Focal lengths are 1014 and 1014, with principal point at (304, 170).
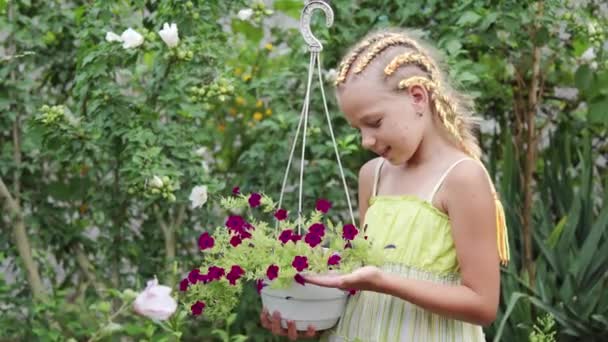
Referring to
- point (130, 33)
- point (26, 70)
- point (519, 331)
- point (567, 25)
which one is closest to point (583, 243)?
point (519, 331)

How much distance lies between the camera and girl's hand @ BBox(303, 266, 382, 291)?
1842 mm

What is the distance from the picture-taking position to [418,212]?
2.01 meters

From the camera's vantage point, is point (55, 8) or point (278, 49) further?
point (278, 49)

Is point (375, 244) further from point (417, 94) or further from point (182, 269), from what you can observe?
point (182, 269)

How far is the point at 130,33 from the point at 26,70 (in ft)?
2.29

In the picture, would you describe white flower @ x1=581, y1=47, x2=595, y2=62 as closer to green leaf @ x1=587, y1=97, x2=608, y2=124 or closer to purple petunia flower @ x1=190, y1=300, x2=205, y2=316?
green leaf @ x1=587, y1=97, x2=608, y2=124

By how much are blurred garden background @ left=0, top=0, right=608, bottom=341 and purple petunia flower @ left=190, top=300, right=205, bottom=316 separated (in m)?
0.88

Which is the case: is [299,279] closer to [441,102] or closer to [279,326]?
[279,326]

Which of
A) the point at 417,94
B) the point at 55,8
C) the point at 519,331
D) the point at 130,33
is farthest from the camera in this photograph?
the point at 55,8

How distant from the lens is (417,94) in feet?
6.52

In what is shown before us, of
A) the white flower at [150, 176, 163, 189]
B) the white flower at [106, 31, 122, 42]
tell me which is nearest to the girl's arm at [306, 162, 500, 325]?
the white flower at [150, 176, 163, 189]

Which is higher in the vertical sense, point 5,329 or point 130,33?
point 130,33

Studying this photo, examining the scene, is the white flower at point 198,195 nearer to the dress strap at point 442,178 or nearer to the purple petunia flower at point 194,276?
the purple petunia flower at point 194,276

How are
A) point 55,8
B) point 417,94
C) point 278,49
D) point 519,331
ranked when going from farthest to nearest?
point 278,49, point 55,8, point 519,331, point 417,94
